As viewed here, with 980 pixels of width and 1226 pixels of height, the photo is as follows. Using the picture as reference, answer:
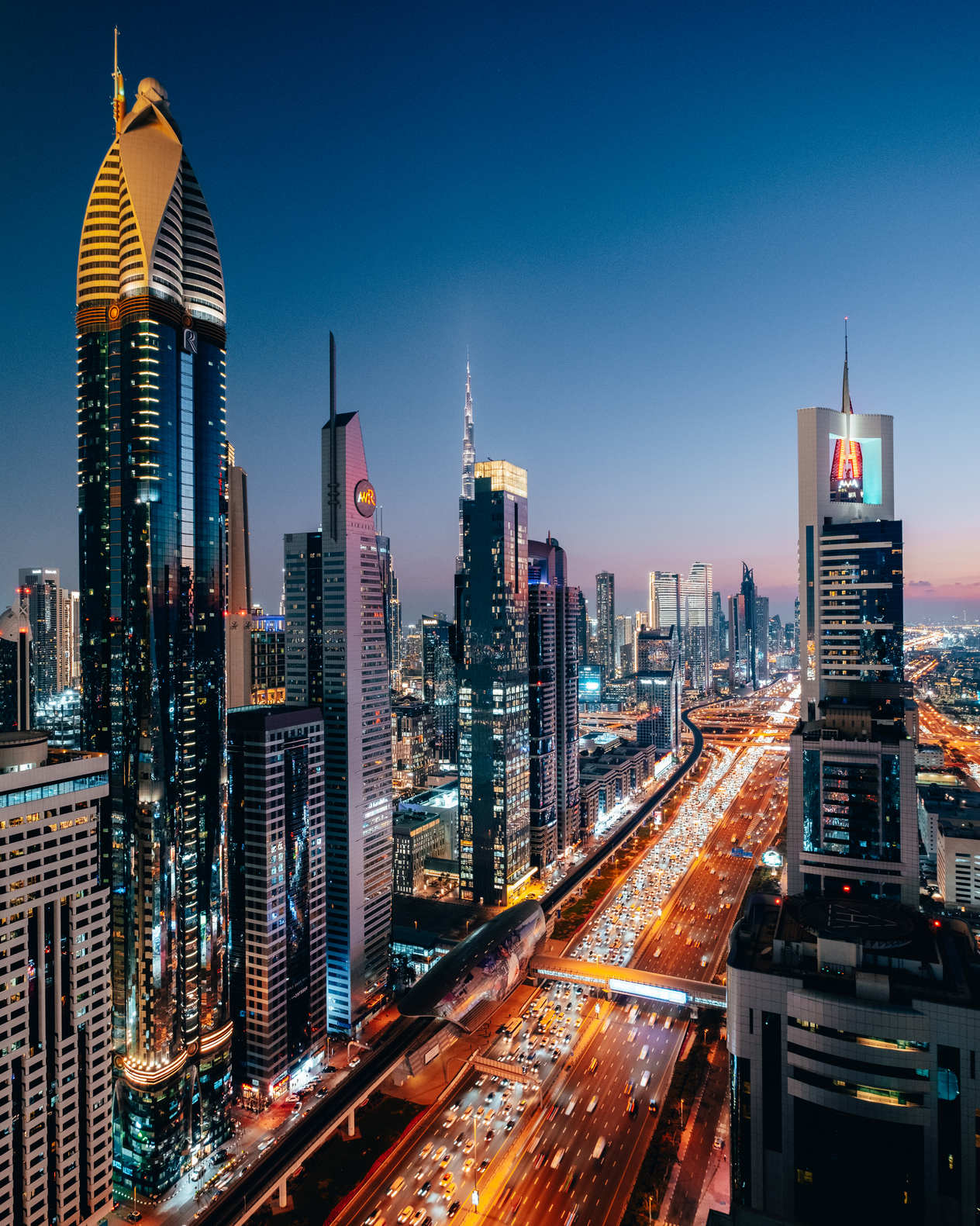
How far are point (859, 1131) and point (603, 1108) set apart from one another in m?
31.2

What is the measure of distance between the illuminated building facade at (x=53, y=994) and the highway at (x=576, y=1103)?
1826 centimetres

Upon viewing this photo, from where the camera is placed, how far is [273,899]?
6831cm

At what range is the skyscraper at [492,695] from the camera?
107 metres

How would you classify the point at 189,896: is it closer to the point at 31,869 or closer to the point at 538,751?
the point at 31,869

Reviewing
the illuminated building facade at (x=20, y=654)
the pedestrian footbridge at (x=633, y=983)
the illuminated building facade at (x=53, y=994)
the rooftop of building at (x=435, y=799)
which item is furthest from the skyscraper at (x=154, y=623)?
the rooftop of building at (x=435, y=799)

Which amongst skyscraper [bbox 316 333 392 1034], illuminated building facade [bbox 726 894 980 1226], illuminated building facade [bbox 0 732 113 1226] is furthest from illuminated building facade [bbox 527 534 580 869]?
illuminated building facade [bbox 0 732 113 1226]

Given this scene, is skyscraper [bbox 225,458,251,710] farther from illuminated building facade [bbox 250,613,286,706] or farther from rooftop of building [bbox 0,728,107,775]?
rooftop of building [bbox 0,728,107,775]

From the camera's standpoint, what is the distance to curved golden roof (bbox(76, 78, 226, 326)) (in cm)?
6550

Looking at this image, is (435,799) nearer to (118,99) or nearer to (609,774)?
(609,774)

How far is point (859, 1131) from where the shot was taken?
3884 centimetres

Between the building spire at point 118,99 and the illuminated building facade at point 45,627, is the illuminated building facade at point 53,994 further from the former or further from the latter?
the illuminated building facade at point 45,627

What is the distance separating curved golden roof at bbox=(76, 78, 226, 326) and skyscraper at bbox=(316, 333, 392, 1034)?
22992mm

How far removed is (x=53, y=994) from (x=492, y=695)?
222ft

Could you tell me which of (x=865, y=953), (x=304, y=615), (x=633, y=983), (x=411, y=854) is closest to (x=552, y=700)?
(x=411, y=854)
